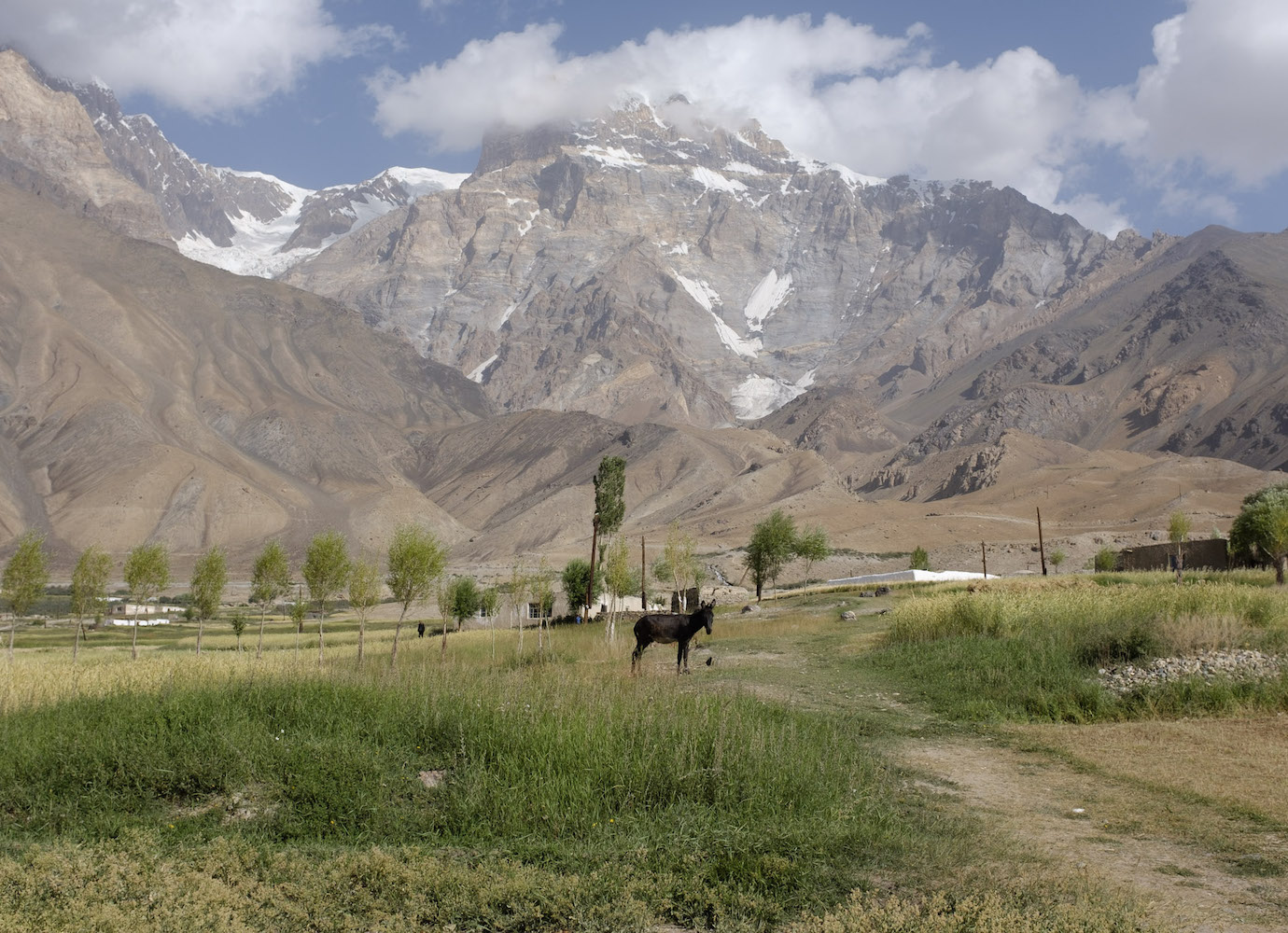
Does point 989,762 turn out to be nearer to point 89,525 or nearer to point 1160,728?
point 1160,728

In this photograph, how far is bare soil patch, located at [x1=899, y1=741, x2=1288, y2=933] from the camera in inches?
293

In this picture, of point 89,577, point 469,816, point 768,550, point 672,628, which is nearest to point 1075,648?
point 672,628

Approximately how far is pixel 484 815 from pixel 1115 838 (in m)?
5.99

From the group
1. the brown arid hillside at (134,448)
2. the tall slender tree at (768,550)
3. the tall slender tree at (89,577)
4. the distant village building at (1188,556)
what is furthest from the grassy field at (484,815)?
the brown arid hillside at (134,448)

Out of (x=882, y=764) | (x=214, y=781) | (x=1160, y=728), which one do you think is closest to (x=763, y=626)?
(x=1160, y=728)

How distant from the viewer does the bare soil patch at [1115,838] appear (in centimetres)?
745

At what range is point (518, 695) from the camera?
40.6 ft

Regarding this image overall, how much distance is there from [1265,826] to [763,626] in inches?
1023

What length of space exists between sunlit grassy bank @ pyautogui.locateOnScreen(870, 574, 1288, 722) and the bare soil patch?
3752 mm

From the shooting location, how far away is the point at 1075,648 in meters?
19.7

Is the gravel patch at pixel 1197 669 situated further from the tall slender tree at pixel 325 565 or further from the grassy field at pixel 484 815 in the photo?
the tall slender tree at pixel 325 565

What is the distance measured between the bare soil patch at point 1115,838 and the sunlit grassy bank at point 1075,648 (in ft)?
12.3

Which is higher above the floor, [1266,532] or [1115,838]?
[1266,532]

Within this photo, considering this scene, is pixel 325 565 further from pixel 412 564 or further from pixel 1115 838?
pixel 1115 838
